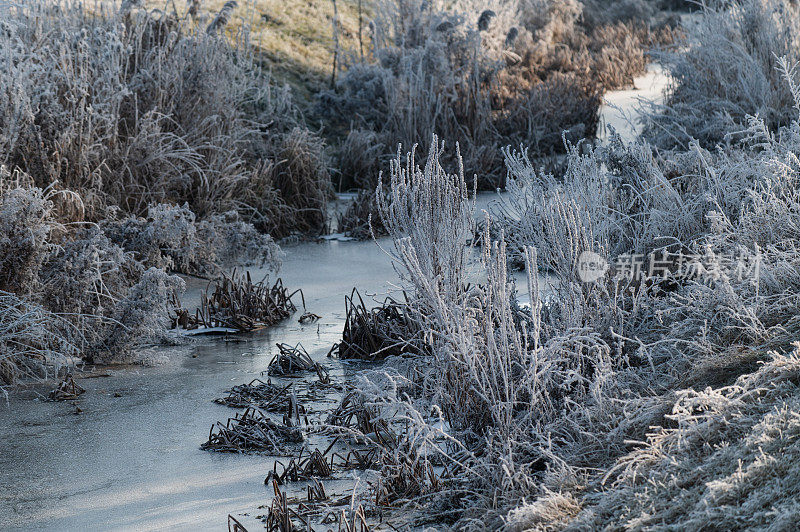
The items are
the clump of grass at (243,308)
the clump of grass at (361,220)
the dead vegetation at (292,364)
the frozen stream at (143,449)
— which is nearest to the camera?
the frozen stream at (143,449)

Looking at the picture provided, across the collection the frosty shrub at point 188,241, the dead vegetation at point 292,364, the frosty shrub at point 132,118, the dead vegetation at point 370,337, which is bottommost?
the dead vegetation at point 292,364

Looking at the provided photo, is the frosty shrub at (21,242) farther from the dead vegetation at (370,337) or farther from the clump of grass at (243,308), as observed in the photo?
the dead vegetation at (370,337)

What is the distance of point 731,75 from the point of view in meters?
9.23

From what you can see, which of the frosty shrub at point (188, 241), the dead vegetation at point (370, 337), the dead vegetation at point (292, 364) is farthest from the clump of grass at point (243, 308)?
the dead vegetation at point (292, 364)

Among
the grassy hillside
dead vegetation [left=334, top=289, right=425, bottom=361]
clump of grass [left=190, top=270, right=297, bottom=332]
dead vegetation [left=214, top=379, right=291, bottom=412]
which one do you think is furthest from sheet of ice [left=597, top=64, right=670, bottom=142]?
dead vegetation [left=214, top=379, right=291, bottom=412]

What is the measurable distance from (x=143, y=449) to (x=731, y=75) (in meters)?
7.27

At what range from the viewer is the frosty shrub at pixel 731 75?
865 cm

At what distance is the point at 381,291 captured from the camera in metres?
6.58

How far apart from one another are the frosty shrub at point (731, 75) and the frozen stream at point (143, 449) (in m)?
4.47

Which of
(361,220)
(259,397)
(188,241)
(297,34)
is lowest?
(259,397)

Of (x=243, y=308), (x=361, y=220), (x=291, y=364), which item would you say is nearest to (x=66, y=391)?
(x=291, y=364)

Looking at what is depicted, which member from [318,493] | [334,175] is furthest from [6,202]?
A: [334,175]

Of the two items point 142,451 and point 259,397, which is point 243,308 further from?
point 142,451

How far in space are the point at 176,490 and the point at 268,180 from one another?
5206mm
